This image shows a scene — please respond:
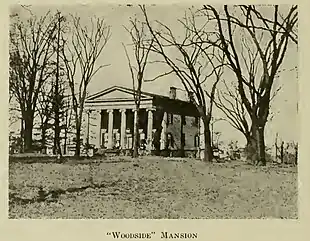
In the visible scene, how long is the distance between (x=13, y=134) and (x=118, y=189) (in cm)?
12

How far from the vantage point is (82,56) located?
56cm

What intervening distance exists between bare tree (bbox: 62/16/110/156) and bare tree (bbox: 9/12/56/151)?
0.02 m

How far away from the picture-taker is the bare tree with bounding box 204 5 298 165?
21.8 inches

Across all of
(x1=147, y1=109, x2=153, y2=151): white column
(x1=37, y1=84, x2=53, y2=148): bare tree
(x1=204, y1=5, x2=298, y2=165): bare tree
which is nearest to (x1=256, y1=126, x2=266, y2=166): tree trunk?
(x1=204, y1=5, x2=298, y2=165): bare tree

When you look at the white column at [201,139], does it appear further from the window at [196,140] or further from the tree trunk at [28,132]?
the tree trunk at [28,132]

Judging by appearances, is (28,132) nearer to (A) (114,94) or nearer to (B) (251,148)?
(A) (114,94)

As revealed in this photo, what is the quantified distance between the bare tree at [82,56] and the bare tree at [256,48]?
113mm

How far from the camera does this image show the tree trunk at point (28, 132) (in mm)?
547

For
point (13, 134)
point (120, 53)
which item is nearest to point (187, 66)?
point (120, 53)

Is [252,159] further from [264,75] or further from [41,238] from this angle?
[41,238]

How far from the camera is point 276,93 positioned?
555mm

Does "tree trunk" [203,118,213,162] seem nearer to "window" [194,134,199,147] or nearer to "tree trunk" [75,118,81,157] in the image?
"window" [194,134,199,147]

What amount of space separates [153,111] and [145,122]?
1 cm

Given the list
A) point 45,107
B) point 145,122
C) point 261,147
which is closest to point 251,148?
point 261,147
